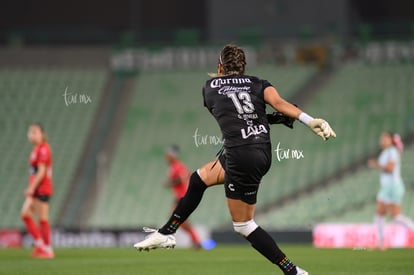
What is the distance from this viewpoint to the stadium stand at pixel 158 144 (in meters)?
28.3

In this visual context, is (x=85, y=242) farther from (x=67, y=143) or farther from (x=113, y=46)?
(x=113, y=46)

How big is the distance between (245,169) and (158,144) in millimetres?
19445

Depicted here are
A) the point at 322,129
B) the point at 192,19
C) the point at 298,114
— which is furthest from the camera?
the point at 192,19

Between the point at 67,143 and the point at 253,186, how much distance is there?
20122 mm

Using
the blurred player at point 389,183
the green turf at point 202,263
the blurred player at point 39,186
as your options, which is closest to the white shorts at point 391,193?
the blurred player at point 389,183

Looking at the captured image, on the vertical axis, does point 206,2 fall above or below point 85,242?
above

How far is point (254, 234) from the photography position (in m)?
11.0

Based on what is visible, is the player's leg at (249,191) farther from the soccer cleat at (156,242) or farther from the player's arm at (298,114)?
the soccer cleat at (156,242)

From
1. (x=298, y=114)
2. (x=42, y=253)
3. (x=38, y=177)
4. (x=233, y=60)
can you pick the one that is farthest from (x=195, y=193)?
(x=42, y=253)

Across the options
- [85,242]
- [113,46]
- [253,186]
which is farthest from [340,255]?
[113,46]

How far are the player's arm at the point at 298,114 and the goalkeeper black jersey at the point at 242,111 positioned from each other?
12 cm

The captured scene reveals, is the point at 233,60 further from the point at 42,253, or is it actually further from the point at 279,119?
the point at 42,253

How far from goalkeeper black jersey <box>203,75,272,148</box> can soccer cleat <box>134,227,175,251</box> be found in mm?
1220

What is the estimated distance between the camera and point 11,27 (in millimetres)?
34312
